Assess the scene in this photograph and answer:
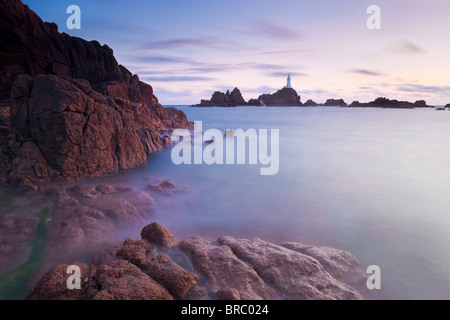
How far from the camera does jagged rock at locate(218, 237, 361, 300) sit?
4.04 metres

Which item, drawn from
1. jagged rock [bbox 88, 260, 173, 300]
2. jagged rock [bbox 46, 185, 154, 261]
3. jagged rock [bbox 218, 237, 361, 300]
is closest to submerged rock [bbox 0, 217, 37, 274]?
jagged rock [bbox 46, 185, 154, 261]

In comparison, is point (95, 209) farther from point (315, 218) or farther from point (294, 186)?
point (294, 186)

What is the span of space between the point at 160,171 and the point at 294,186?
22.4 feet

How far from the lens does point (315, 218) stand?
25.9 feet

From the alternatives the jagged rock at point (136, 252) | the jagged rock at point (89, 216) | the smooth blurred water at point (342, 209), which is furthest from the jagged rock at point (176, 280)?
the smooth blurred water at point (342, 209)

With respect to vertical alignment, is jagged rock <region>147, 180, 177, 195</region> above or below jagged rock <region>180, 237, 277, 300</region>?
above

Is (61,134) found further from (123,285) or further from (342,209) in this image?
(342,209)

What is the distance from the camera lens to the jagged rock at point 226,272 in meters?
3.99

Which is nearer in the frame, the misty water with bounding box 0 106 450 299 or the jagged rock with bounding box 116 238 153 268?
the jagged rock with bounding box 116 238 153 268

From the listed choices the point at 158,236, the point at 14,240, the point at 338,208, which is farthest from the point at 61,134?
the point at 338,208

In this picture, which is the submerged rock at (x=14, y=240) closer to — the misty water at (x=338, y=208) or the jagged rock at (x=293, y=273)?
the misty water at (x=338, y=208)

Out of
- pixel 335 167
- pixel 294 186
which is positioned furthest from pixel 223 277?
pixel 335 167

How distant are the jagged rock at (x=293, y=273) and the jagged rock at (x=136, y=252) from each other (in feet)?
5.95

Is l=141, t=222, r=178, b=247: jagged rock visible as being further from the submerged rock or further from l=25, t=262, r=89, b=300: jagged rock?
the submerged rock
